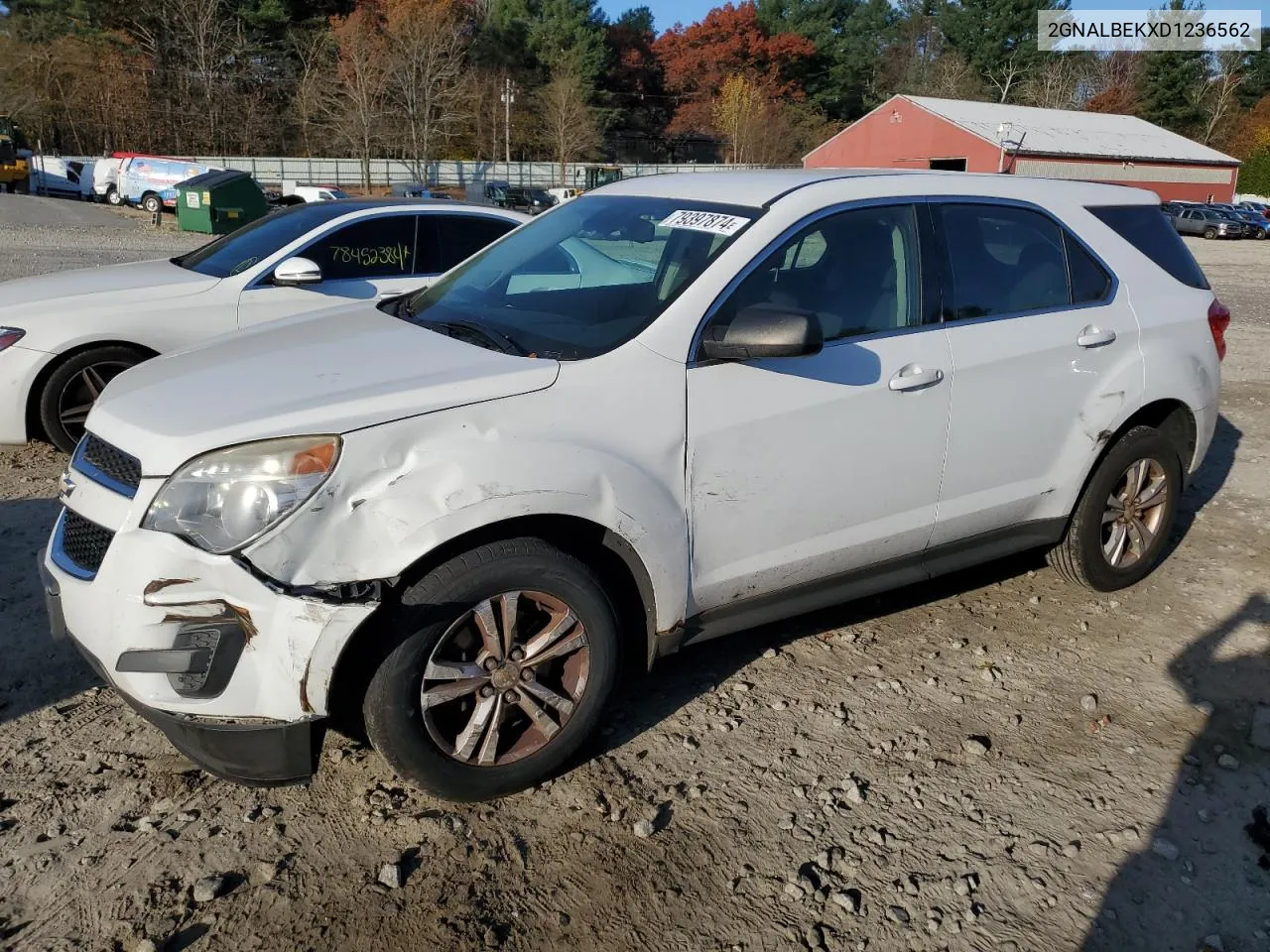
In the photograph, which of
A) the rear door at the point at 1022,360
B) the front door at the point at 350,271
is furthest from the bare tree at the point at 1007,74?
the rear door at the point at 1022,360

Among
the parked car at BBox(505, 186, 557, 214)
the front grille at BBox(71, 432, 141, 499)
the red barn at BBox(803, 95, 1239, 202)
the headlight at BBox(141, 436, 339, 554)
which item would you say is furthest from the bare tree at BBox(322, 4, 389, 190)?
the headlight at BBox(141, 436, 339, 554)

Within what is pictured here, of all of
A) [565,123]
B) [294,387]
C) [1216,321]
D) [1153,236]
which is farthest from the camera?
[565,123]

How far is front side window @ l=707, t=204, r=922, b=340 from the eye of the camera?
3.44m

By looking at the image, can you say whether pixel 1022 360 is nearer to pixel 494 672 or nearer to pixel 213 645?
pixel 494 672

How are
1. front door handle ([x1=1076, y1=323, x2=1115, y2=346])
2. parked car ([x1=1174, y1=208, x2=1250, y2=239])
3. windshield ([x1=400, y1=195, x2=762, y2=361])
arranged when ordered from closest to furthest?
windshield ([x1=400, y1=195, x2=762, y2=361]) < front door handle ([x1=1076, y1=323, x2=1115, y2=346]) < parked car ([x1=1174, y1=208, x2=1250, y2=239])

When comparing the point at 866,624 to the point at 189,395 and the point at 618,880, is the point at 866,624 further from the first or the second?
the point at 189,395

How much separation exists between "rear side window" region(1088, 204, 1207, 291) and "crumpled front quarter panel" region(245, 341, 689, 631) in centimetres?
249

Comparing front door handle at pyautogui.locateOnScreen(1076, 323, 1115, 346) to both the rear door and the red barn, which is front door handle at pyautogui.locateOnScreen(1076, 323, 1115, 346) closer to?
the rear door

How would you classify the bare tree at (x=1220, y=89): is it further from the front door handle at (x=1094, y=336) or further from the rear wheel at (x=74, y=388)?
the rear wheel at (x=74, y=388)

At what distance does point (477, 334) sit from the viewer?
3.30m

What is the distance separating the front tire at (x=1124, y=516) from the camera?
4.41 metres

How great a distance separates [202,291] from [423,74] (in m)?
50.0

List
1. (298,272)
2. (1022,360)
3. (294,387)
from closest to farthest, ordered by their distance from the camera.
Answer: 1. (294,387)
2. (1022,360)
3. (298,272)

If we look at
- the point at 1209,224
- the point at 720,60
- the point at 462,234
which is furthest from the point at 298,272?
the point at 720,60
